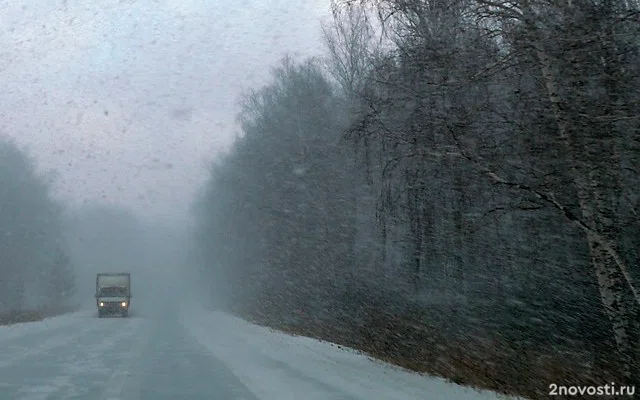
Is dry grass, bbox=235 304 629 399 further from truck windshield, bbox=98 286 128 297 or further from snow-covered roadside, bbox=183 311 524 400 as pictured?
truck windshield, bbox=98 286 128 297

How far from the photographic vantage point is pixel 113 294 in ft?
143

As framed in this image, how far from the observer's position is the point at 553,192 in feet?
31.3

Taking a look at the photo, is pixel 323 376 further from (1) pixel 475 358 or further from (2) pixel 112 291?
(2) pixel 112 291

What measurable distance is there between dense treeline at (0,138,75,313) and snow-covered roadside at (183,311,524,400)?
1611 inches

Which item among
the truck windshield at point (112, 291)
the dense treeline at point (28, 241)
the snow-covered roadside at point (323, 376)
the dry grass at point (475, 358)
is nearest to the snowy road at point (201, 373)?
the snow-covered roadside at point (323, 376)

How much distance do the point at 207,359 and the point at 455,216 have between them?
5994 mm

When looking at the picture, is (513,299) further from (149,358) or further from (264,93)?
(264,93)

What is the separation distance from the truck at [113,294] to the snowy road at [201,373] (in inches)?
982

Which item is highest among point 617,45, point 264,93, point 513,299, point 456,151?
point 264,93

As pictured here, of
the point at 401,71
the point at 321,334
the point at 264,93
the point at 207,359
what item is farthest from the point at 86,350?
the point at 264,93

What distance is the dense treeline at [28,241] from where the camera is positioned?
56625mm

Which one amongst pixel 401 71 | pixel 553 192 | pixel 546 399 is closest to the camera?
pixel 546 399

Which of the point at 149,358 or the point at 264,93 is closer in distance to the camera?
the point at 149,358

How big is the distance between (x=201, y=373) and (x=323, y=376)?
2.15m
